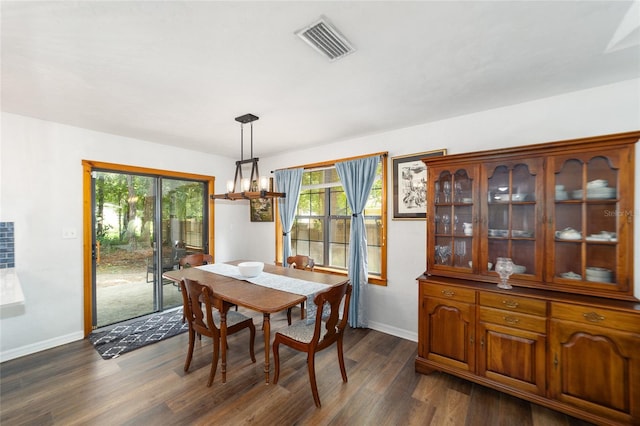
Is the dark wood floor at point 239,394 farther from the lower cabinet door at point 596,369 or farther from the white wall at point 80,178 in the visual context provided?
the white wall at point 80,178

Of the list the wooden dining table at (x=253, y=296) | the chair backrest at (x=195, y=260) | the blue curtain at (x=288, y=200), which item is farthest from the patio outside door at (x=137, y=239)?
the blue curtain at (x=288, y=200)

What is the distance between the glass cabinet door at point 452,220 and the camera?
2504mm

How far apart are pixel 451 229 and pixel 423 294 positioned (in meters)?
0.70

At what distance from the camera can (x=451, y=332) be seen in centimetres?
235

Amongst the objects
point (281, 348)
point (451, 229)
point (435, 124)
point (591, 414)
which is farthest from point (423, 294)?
point (435, 124)

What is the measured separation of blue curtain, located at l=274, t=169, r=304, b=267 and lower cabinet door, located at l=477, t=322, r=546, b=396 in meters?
2.89

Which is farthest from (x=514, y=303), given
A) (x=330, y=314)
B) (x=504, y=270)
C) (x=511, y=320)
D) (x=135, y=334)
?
(x=135, y=334)

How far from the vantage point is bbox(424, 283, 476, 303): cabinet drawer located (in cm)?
227

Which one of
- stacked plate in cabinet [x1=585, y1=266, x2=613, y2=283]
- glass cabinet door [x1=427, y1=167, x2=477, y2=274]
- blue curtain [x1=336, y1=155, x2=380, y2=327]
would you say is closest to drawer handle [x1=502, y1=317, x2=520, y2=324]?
glass cabinet door [x1=427, y1=167, x2=477, y2=274]

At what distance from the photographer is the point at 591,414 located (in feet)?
5.91

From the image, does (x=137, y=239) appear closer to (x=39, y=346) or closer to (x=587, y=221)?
(x=39, y=346)

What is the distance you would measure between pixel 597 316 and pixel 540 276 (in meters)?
0.40

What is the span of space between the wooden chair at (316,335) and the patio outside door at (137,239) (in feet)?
8.78

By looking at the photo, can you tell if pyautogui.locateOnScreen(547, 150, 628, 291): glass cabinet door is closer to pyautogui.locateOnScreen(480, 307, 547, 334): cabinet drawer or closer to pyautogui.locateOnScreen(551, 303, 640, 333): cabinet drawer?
pyautogui.locateOnScreen(551, 303, 640, 333): cabinet drawer
